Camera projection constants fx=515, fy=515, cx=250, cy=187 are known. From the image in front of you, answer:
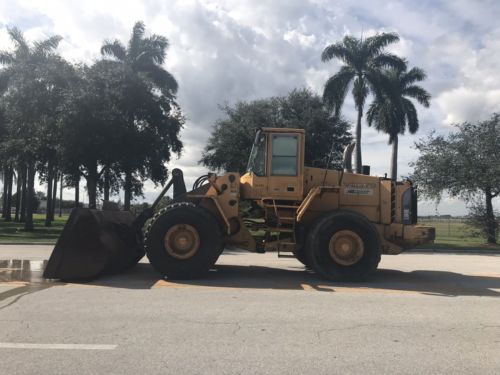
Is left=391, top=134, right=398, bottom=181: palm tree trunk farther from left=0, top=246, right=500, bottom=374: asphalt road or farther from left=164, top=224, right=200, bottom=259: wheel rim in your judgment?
left=164, top=224, right=200, bottom=259: wheel rim

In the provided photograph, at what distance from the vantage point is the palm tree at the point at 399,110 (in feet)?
125

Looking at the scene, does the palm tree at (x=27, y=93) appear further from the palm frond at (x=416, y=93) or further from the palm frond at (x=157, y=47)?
the palm frond at (x=416, y=93)

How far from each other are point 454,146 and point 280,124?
9527 mm

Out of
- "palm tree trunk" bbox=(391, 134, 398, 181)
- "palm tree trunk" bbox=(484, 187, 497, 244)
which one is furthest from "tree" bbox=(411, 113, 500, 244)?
"palm tree trunk" bbox=(391, 134, 398, 181)

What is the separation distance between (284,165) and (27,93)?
2024 centimetres

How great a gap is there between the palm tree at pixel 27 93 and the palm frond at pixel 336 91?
1583 centimetres

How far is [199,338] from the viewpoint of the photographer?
5.96m

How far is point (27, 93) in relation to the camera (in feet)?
86.6

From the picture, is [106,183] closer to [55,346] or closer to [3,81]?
[3,81]

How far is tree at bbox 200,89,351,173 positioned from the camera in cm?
2877

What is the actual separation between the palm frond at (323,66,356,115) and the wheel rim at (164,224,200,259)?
74.5 feet

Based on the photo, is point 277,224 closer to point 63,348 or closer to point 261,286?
point 261,286

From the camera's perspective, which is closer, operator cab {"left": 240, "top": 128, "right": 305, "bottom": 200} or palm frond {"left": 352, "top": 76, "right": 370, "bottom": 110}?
operator cab {"left": 240, "top": 128, "right": 305, "bottom": 200}


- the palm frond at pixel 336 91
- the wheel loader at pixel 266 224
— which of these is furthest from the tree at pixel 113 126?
the wheel loader at pixel 266 224
